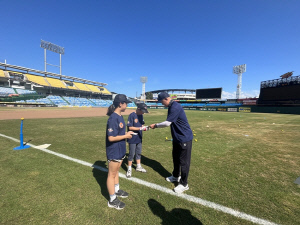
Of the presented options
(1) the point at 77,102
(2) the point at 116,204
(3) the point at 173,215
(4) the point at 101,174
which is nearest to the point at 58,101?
(1) the point at 77,102

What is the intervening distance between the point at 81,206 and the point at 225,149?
20.8ft

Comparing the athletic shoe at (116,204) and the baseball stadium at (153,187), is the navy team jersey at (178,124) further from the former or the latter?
the athletic shoe at (116,204)

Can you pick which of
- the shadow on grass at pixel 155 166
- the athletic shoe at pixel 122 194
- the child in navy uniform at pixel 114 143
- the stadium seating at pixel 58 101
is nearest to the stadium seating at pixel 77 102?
the stadium seating at pixel 58 101

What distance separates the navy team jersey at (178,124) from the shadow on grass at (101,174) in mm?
2140

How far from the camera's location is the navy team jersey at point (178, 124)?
3389 mm

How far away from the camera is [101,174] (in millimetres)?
4016

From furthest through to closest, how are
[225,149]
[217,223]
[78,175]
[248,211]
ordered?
[225,149] → [78,175] → [248,211] → [217,223]

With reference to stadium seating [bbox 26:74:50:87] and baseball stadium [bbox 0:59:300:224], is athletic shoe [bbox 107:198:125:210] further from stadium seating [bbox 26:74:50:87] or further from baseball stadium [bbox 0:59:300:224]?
stadium seating [bbox 26:74:50:87]

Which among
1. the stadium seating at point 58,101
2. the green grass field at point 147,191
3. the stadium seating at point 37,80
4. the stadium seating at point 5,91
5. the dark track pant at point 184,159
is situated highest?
the stadium seating at point 37,80

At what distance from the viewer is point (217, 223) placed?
2398 mm

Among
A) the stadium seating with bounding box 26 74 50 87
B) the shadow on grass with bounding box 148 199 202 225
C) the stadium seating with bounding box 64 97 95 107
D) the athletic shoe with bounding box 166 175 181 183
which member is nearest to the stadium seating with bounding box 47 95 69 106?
the stadium seating with bounding box 64 97 95 107

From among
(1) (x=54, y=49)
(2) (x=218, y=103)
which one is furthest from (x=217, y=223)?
(1) (x=54, y=49)

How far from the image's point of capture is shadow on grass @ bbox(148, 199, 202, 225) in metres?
2.43

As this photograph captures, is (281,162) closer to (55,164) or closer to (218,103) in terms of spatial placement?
(55,164)
